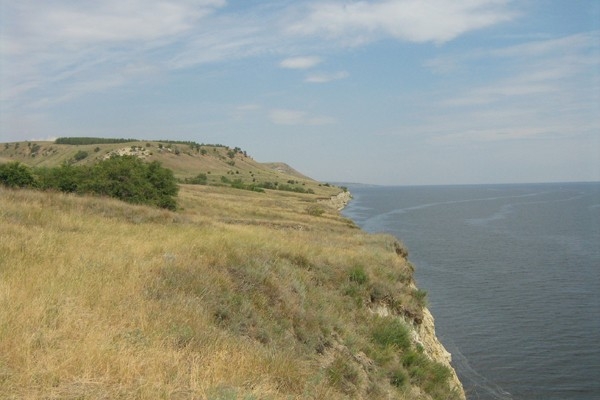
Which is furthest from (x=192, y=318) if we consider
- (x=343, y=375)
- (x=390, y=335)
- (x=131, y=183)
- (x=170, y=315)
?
(x=131, y=183)

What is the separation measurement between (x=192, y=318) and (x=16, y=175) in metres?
28.5

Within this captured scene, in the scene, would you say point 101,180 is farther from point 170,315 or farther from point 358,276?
point 170,315

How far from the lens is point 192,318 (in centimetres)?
749

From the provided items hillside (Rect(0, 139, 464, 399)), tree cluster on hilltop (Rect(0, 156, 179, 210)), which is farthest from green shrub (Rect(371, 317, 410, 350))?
tree cluster on hilltop (Rect(0, 156, 179, 210))

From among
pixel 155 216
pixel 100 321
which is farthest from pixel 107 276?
pixel 155 216

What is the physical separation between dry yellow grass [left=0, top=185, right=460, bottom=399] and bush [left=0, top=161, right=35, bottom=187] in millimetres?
17622

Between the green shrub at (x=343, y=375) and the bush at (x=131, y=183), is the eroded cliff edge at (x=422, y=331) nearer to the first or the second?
the green shrub at (x=343, y=375)

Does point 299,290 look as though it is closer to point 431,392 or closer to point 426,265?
point 431,392

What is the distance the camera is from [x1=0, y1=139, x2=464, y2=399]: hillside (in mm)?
5336

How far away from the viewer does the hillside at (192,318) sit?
17.5 ft

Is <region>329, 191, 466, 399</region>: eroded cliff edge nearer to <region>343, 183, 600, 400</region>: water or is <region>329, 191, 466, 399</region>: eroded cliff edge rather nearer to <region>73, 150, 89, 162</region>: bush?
<region>343, 183, 600, 400</region>: water

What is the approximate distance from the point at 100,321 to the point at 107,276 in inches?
75.9

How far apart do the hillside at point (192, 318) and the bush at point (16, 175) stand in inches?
568

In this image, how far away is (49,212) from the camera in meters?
15.2
